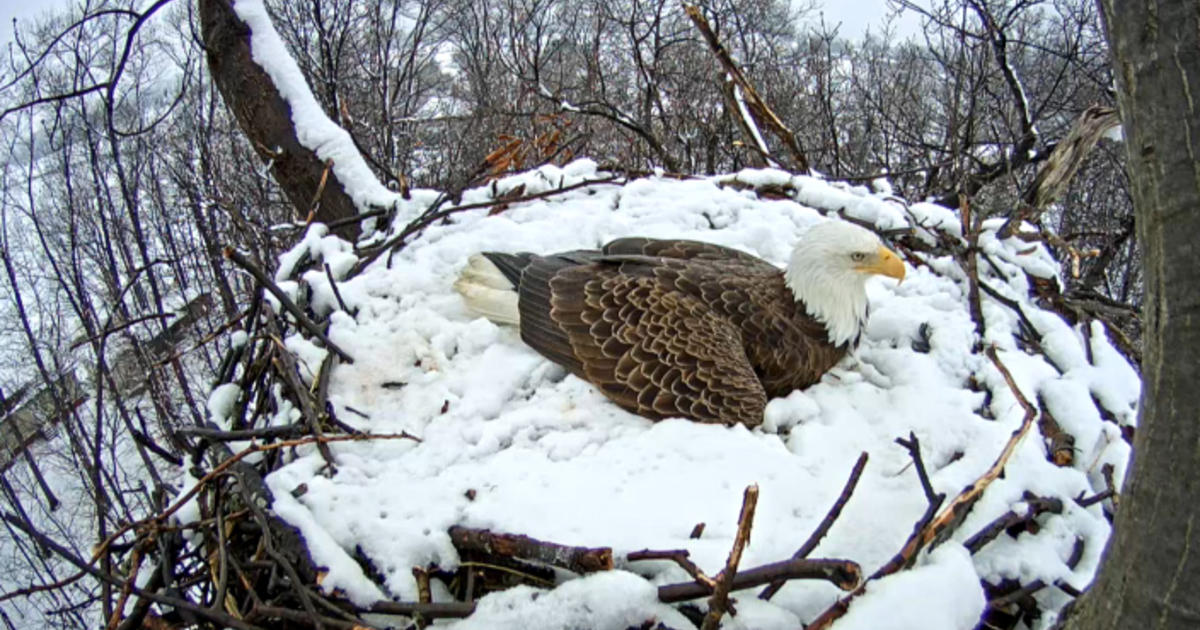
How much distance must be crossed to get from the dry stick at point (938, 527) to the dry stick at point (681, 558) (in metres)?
0.22

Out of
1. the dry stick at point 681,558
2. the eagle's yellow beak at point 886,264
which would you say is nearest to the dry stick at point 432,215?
the eagle's yellow beak at point 886,264

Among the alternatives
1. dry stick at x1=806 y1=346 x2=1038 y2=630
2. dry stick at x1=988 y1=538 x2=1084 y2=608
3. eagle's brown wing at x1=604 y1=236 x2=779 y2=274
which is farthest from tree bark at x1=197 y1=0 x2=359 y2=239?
dry stick at x1=988 y1=538 x2=1084 y2=608

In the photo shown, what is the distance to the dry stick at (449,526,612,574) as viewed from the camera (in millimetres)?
1728

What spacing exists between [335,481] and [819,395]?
160 centimetres

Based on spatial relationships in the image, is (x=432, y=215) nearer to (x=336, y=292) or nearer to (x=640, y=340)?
(x=336, y=292)

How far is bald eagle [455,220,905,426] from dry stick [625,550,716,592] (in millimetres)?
715

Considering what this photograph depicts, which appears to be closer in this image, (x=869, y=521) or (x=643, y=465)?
(x=869, y=521)

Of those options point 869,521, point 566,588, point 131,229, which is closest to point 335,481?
point 566,588

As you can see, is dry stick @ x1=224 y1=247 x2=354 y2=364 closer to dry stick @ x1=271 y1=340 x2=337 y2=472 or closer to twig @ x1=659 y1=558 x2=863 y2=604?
dry stick @ x1=271 y1=340 x2=337 y2=472

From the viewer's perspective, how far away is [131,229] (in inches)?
710

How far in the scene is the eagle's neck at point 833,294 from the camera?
8.97 ft

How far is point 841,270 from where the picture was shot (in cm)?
274

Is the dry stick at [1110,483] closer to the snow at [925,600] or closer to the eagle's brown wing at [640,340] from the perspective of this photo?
the snow at [925,600]

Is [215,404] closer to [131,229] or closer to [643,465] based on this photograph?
[643,465]
